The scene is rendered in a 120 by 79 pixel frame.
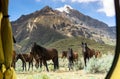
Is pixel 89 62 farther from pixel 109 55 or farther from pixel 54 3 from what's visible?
pixel 54 3

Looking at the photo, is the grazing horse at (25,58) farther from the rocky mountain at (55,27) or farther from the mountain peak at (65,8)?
A: the mountain peak at (65,8)

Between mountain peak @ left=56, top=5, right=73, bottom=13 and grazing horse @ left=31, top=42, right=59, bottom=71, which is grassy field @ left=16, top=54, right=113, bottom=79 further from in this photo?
mountain peak @ left=56, top=5, right=73, bottom=13

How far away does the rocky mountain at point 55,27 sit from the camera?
177cm

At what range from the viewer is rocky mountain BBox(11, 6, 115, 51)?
1.77 metres

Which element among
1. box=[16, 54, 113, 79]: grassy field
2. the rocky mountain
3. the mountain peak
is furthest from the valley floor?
the mountain peak

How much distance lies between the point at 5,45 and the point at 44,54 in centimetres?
19

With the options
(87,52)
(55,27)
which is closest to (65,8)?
(55,27)

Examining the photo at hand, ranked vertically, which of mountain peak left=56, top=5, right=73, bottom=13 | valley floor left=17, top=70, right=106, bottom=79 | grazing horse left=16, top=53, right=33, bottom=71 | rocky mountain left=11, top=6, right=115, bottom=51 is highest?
mountain peak left=56, top=5, right=73, bottom=13

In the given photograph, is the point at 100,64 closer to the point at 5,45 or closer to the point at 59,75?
the point at 59,75

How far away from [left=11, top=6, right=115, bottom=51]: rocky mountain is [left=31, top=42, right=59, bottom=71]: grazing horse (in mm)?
30

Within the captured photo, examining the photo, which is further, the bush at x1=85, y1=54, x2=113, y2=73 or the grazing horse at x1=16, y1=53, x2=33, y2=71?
the grazing horse at x1=16, y1=53, x2=33, y2=71

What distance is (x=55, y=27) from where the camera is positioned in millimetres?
1807

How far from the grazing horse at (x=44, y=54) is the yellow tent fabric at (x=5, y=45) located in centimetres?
11

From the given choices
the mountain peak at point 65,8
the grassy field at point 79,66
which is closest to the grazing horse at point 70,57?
the grassy field at point 79,66
